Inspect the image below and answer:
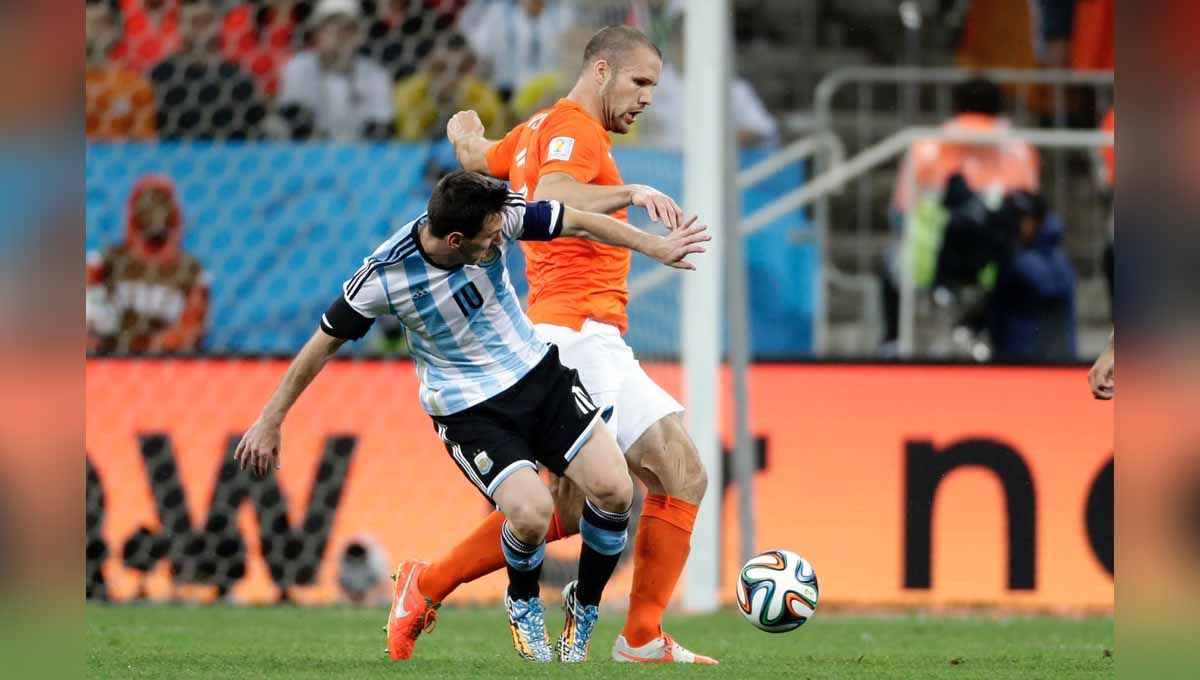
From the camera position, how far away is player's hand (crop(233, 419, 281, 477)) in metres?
5.15

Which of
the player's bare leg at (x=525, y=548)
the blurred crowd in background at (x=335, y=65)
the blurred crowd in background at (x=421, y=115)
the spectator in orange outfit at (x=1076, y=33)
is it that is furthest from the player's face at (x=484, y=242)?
the spectator in orange outfit at (x=1076, y=33)

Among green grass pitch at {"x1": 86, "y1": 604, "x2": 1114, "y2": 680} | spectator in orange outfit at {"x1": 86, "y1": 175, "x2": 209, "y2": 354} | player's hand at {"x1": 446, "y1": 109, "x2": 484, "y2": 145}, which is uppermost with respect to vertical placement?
player's hand at {"x1": 446, "y1": 109, "x2": 484, "y2": 145}

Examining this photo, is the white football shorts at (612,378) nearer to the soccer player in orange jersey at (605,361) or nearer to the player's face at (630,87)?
the soccer player in orange jersey at (605,361)

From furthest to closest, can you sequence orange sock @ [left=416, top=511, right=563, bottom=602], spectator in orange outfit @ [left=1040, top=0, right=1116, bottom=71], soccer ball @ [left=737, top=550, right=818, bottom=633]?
spectator in orange outfit @ [left=1040, top=0, right=1116, bottom=71] → orange sock @ [left=416, top=511, right=563, bottom=602] → soccer ball @ [left=737, top=550, right=818, bottom=633]

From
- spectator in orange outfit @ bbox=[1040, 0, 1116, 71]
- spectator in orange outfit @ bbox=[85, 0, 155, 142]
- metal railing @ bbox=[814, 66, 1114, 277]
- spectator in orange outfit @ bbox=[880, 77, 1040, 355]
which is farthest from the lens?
spectator in orange outfit @ bbox=[1040, 0, 1116, 71]

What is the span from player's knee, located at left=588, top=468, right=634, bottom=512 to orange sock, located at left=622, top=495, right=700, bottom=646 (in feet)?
1.09

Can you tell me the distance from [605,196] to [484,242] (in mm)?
457

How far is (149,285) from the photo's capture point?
31.3 feet

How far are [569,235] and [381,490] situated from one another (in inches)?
161

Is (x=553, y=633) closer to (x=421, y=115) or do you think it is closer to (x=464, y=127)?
(x=464, y=127)

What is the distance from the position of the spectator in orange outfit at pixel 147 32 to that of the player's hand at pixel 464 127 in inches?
184

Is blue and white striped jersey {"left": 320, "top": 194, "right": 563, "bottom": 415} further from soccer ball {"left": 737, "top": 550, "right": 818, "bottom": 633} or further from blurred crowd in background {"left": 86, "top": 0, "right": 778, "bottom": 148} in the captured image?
blurred crowd in background {"left": 86, "top": 0, "right": 778, "bottom": 148}

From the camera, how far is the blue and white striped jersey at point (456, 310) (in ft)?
16.9

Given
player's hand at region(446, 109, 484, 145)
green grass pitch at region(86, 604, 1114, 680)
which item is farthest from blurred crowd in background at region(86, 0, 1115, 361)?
player's hand at region(446, 109, 484, 145)
